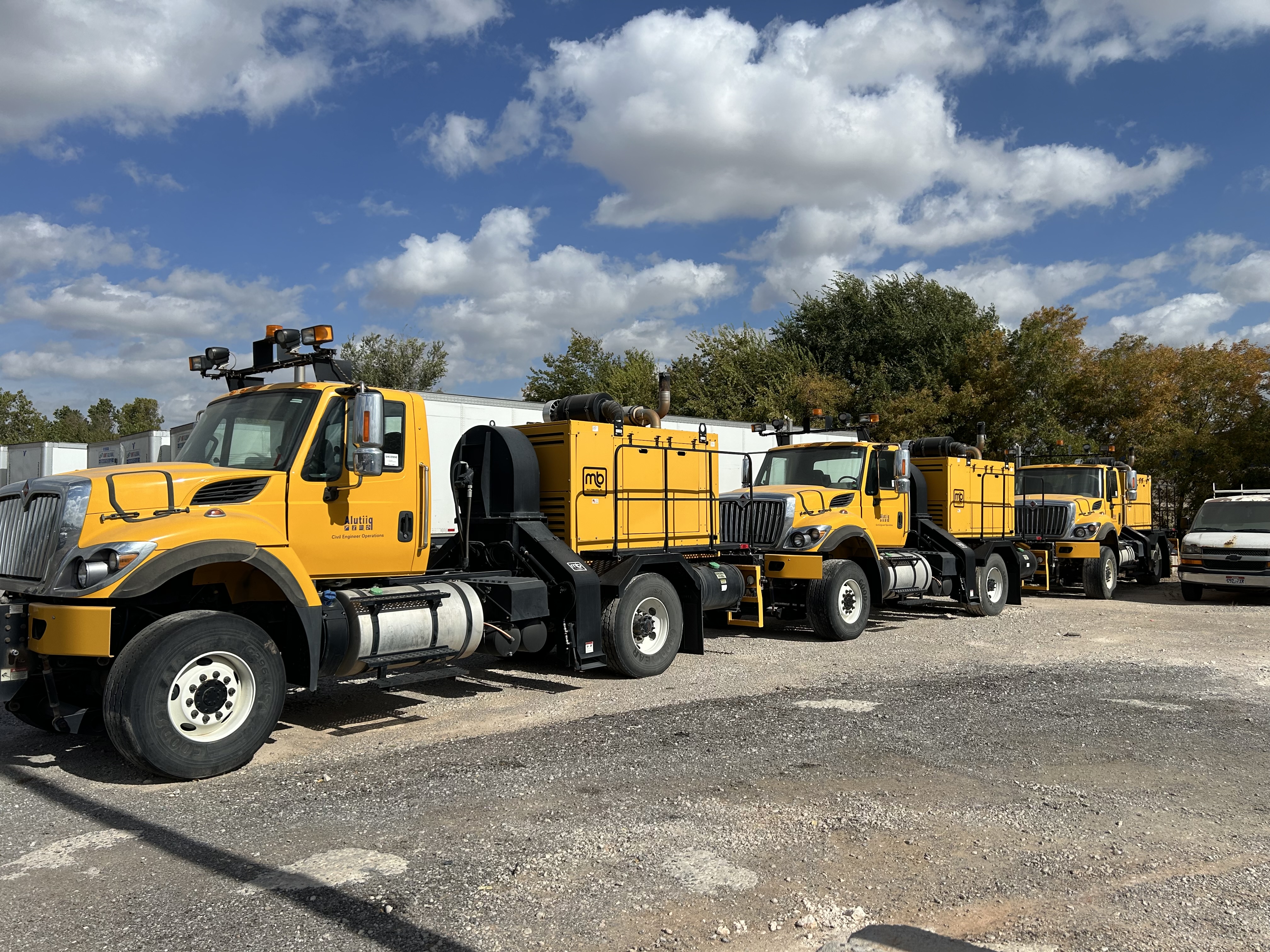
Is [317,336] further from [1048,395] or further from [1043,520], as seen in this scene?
[1048,395]

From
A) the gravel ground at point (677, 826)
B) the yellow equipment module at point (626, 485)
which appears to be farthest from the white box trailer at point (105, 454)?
the gravel ground at point (677, 826)

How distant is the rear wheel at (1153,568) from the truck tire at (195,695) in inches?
848

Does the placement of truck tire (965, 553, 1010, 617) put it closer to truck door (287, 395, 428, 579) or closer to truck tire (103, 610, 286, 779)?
truck door (287, 395, 428, 579)

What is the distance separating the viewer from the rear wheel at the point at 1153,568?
22.8 meters

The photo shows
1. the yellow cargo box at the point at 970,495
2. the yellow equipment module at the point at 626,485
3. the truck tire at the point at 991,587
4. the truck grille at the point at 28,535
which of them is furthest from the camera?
the yellow cargo box at the point at 970,495

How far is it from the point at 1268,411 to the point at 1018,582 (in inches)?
670

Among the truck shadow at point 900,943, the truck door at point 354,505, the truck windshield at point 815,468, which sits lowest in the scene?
the truck shadow at point 900,943

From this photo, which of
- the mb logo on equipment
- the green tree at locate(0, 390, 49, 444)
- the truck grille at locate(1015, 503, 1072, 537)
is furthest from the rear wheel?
the green tree at locate(0, 390, 49, 444)

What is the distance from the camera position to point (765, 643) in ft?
42.4

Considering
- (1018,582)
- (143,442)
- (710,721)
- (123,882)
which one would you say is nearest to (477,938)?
(123,882)

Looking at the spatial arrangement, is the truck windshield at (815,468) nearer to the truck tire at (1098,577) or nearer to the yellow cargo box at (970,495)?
the yellow cargo box at (970,495)

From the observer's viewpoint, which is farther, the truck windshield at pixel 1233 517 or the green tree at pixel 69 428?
the green tree at pixel 69 428

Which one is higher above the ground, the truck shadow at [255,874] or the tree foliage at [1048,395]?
the tree foliage at [1048,395]

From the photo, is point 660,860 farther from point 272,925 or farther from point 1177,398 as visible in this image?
point 1177,398
